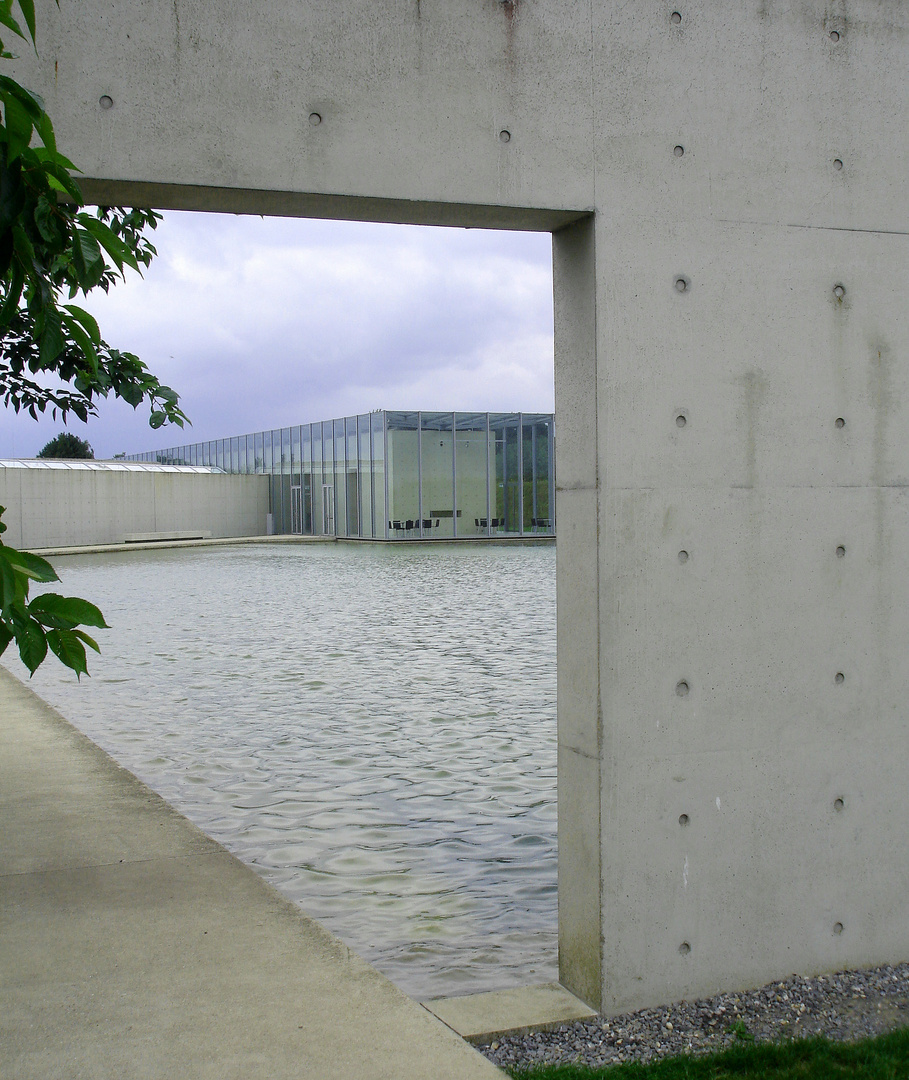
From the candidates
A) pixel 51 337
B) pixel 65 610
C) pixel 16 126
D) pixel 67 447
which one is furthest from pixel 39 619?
pixel 67 447

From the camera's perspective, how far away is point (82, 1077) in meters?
3.15

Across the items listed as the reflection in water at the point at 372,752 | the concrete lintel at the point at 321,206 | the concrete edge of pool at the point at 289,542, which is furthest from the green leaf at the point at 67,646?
the concrete edge of pool at the point at 289,542

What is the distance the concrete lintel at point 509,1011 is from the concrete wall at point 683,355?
99mm

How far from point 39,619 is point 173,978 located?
2.21 meters

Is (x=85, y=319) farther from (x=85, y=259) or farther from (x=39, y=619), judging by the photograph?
(x=39, y=619)

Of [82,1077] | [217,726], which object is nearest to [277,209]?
[82,1077]

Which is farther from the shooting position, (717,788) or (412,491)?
(412,491)

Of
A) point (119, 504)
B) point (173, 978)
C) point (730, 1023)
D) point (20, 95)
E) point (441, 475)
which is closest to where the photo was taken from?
point (20, 95)

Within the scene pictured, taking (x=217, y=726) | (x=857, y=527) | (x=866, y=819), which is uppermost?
(x=857, y=527)

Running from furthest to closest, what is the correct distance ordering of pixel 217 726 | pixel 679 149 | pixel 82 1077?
pixel 217 726
pixel 679 149
pixel 82 1077

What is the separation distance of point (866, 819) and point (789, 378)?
1.72 meters

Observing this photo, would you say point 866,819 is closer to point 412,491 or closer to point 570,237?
point 570,237

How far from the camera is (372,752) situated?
8789mm

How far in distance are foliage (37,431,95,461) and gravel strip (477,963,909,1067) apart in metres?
90.5
